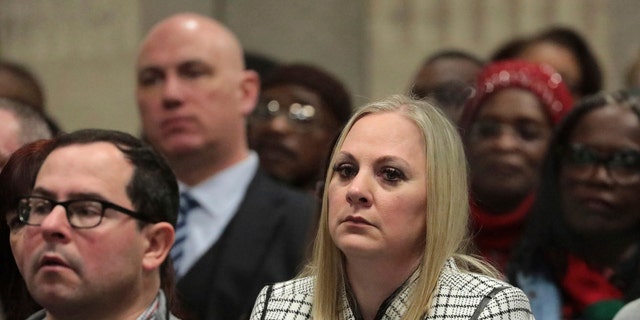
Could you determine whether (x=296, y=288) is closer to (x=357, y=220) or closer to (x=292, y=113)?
(x=357, y=220)

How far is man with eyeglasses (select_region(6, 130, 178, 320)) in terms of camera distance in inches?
207

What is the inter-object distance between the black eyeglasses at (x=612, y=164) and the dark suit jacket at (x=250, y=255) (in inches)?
42.8

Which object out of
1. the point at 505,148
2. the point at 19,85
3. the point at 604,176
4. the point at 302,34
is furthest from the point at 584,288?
the point at 302,34

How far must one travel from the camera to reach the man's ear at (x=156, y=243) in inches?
214

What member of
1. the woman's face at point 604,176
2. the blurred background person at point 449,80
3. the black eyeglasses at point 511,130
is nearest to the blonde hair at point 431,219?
the woman's face at point 604,176

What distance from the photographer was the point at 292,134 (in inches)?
307

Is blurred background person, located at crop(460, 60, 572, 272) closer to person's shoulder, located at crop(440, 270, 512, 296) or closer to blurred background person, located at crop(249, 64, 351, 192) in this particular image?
blurred background person, located at crop(249, 64, 351, 192)

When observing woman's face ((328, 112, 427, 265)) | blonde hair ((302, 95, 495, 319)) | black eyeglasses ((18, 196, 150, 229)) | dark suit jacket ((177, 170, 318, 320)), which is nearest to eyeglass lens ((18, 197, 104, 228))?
black eyeglasses ((18, 196, 150, 229))

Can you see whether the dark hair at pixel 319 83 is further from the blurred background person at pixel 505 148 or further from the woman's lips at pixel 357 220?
the woman's lips at pixel 357 220

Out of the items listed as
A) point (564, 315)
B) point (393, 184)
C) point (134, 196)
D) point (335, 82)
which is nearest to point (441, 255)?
point (393, 184)

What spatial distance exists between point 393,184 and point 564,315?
178 centimetres

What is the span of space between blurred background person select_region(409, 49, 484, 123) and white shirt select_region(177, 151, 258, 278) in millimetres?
1048

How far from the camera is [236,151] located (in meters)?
7.23

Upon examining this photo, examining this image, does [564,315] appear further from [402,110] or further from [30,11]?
[30,11]
